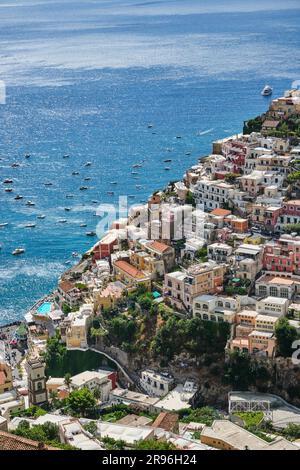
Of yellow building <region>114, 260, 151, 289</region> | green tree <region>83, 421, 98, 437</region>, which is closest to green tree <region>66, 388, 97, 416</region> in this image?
green tree <region>83, 421, 98, 437</region>

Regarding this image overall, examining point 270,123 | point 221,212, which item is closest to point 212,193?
point 221,212

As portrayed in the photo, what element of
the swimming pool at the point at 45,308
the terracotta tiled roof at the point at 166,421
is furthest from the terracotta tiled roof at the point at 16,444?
the swimming pool at the point at 45,308

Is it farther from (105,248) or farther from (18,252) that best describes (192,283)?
(18,252)

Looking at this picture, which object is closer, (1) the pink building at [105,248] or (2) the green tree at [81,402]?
(2) the green tree at [81,402]

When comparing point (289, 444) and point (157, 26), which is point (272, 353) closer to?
point (289, 444)

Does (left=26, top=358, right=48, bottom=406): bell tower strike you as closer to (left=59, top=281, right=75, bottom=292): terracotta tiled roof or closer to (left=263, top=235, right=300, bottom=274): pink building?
(left=59, top=281, right=75, bottom=292): terracotta tiled roof

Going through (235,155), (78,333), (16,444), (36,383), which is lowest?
(36,383)

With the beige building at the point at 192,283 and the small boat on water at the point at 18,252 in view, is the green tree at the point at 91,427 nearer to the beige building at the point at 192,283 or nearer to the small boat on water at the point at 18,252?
the beige building at the point at 192,283
